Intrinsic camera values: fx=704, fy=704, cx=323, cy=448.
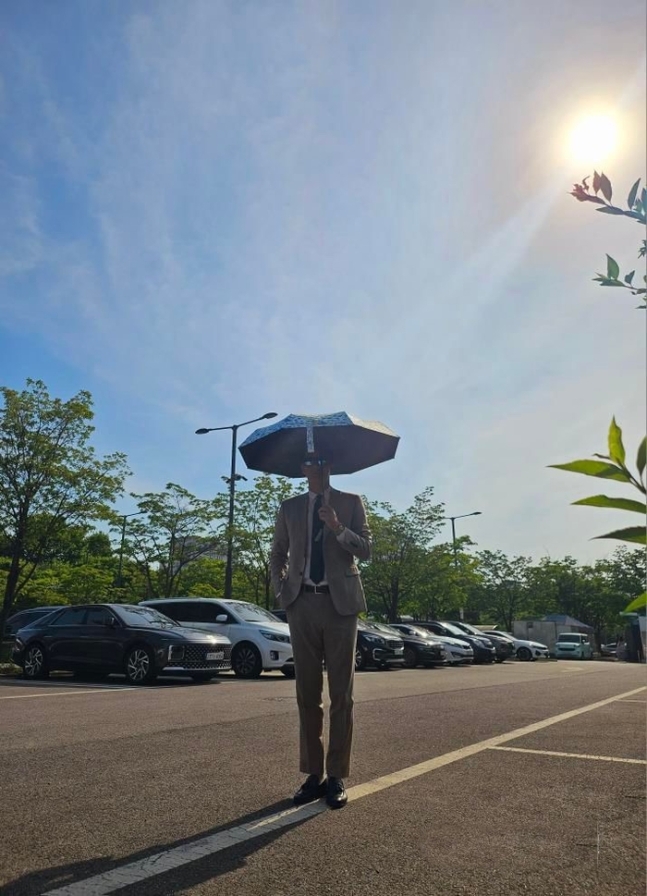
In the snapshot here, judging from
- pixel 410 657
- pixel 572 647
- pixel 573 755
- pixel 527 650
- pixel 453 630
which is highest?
pixel 453 630

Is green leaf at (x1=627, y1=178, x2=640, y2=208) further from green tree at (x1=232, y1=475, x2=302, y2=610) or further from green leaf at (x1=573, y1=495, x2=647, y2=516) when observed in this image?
green tree at (x1=232, y1=475, x2=302, y2=610)

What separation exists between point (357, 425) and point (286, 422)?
47cm

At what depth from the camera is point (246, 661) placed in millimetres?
13930

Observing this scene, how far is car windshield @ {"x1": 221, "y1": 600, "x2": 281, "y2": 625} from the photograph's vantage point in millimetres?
14578

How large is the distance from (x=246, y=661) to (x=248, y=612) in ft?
4.10

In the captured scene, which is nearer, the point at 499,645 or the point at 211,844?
the point at 211,844

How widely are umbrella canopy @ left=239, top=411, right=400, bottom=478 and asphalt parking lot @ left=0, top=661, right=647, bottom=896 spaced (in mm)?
1972

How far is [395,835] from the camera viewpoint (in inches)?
122

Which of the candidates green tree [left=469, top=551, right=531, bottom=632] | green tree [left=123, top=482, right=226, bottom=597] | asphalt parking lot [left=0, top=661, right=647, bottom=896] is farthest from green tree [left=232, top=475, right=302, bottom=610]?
green tree [left=469, top=551, right=531, bottom=632]

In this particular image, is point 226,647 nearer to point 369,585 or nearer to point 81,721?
point 81,721

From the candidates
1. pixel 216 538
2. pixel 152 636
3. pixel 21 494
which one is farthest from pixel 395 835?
pixel 216 538

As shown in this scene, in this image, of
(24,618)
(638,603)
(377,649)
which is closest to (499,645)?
(377,649)

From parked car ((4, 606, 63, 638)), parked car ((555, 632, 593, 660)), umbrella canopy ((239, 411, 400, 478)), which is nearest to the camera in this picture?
umbrella canopy ((239, 411, 400, 478))

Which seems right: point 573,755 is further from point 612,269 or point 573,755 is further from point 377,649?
point 377,649
